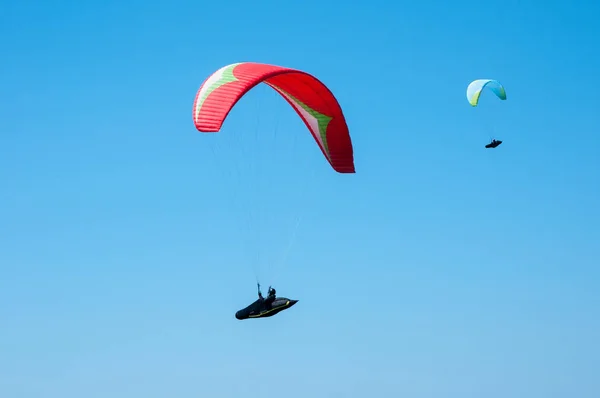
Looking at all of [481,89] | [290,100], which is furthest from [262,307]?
[481,89]

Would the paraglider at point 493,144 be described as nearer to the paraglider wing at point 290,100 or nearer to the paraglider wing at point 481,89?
the paraglider wing at point 481,89

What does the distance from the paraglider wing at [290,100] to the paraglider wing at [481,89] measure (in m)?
24.6

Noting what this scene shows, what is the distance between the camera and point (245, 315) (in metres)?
43.9

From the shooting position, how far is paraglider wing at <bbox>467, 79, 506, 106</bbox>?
235 ft

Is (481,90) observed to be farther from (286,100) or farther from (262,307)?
(262,307)

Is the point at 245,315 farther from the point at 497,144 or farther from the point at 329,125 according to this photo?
the point at 497,144

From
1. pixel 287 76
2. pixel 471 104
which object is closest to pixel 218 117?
pixel 287 76

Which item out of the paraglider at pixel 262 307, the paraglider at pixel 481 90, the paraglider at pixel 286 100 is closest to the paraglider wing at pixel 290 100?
the paraglider at pixel 286 100

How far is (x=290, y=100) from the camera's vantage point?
48438mm

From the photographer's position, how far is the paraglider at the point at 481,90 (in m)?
71.5

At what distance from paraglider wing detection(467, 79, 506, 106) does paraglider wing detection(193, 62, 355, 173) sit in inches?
970

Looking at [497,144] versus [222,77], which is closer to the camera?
[222,77]

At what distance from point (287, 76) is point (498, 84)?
30017 millimetres

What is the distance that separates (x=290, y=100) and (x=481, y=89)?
2599 cm
